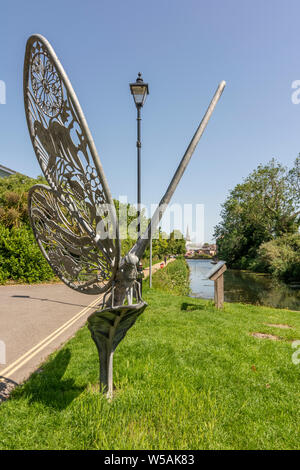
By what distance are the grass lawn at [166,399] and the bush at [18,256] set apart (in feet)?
38.5

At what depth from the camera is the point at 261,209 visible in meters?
36.2

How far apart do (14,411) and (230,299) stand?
14.1 meters

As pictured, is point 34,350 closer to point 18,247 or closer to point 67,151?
point 67,151

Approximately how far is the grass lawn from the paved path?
448 mm

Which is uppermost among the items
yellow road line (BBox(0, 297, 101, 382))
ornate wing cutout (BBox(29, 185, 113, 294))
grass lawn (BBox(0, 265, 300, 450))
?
ornate wing cutout (BBox(29, 185, 113, 294))

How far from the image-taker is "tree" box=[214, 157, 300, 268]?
112 feet

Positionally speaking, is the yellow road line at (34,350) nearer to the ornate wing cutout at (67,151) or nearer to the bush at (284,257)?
the ornate wing cutout at (67,151)

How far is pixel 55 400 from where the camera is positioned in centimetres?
Result: 351

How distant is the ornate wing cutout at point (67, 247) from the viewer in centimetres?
327

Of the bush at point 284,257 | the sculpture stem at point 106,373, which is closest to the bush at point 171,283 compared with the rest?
the sculpture stem at point 106,373

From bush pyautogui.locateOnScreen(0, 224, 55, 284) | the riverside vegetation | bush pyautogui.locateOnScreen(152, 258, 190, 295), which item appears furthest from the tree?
bush pyautogui.locateOnScreen(0, 224, 55, 284)

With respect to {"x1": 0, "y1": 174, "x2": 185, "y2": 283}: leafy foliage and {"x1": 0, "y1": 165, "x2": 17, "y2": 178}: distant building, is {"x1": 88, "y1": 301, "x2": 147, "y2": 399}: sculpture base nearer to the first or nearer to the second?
{"x1": 0, "y1": 174, "x2": 185, "y2": 283}: leafy foliage
